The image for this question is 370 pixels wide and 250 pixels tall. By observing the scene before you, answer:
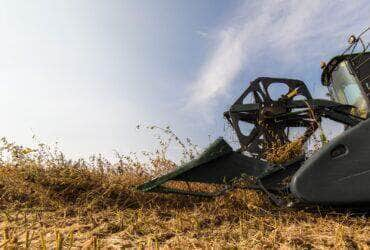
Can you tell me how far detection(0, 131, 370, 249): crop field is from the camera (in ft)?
8.87

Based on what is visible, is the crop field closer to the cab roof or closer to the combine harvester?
the combine harvester

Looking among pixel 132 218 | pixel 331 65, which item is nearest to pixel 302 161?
pixel 132 218

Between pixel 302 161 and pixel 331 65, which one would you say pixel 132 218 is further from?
pixel 331 65

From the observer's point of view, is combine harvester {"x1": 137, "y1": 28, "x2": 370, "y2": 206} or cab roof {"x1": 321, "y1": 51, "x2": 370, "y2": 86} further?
cab roof {"x1": 321, "y1": 51, "x2": 370, "y2": 86}

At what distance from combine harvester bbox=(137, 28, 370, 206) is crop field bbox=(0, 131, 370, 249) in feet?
0.78

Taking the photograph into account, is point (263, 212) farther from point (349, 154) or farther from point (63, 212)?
point (63, 212)

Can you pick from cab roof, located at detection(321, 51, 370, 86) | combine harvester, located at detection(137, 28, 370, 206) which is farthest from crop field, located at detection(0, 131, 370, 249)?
cab roof, located at detection(321, 51, 370, 86)

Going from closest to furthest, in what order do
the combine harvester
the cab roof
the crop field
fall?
the crop field → the combine harvester → the cab roof

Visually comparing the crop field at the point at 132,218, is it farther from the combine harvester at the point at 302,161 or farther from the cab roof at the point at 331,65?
the cab roof at the point at 331,65

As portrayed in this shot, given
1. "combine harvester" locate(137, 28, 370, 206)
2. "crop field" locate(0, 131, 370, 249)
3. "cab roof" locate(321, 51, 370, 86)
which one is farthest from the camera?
"cab roof" locate(321, 51, 370, 86)

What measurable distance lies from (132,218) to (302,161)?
185cm

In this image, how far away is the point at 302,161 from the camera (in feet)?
12.7

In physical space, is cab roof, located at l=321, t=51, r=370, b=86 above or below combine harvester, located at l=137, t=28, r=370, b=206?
above

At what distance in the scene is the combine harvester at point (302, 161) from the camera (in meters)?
3.34
